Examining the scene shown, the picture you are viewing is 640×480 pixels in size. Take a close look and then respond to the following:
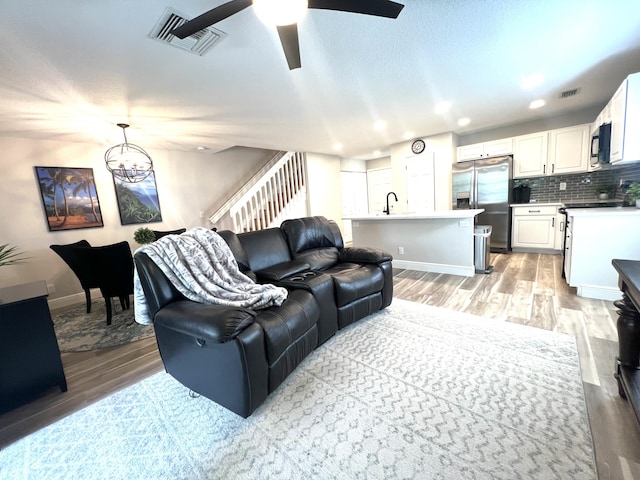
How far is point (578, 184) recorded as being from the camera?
449 cm

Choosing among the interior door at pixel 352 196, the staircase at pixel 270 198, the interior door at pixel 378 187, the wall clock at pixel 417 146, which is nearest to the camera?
the staircase at pixel 270 198

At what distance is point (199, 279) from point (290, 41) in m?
1.56

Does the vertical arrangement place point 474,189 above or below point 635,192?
above

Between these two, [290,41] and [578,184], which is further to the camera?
[578,184]

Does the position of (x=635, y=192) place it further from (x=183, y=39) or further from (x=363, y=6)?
(x=183, y=39)

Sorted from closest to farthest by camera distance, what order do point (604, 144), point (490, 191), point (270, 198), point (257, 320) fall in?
point (257, 320)
point (604, 144)
point (490, 191)
point (270, 198)

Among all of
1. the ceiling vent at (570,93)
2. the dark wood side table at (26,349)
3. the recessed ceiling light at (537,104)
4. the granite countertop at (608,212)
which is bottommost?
the dark wood side table at (26,349)

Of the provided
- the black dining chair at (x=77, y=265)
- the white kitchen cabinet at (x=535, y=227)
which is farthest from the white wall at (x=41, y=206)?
the white kitchen cabinet at (x=535, y=227)

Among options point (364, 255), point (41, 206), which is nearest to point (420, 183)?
point (364, 255)

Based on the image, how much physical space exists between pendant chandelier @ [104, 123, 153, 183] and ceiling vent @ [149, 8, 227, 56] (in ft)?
6.86

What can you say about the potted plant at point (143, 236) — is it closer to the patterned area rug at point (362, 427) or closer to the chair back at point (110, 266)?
the chair back at point (110, 266)

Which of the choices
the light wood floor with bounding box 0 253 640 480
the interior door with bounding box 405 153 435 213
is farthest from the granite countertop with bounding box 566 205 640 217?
the interior door with bounding box 405 153 435 213

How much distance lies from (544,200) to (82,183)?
7.83 metres

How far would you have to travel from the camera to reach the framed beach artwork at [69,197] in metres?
3.69
